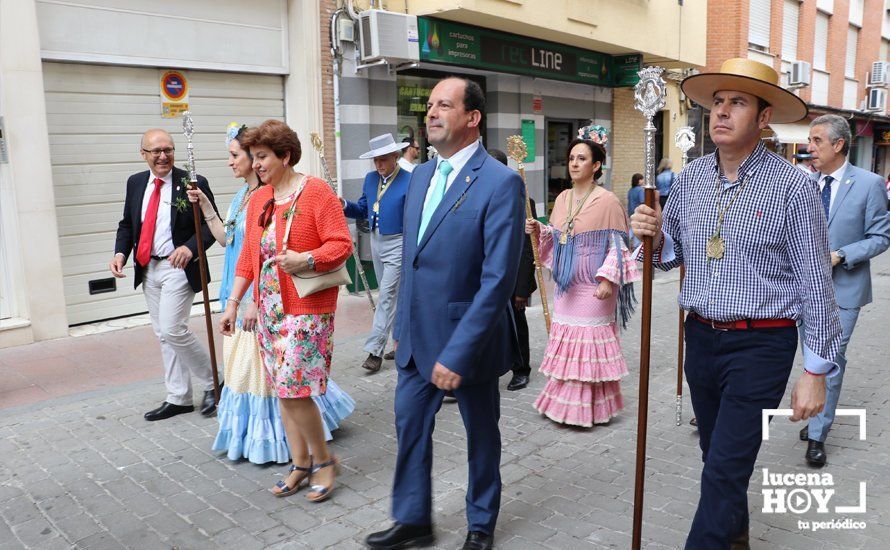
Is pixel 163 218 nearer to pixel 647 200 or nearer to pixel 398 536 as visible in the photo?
pixel 398 536

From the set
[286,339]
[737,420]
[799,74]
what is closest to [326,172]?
Result: [286,339]

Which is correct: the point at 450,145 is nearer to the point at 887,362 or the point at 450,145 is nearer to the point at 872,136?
the point at 887,362

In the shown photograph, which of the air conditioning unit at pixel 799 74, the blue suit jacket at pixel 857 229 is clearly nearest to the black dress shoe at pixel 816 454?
the blue suit jacket at pixel 857 229

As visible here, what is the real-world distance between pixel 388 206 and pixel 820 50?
908 inches

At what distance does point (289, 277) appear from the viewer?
3.87 meters

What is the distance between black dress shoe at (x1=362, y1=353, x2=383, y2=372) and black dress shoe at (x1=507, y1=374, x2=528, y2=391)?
48.0 inches

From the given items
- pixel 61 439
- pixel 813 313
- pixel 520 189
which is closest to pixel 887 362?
pixel 813 313

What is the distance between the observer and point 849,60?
87.2 feet

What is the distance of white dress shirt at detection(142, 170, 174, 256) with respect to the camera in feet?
17.0

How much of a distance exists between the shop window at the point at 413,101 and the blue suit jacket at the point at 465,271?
26.8 ft

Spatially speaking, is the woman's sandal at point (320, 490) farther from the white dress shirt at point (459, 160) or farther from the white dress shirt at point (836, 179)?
the white dress shirt at point (836, 179)

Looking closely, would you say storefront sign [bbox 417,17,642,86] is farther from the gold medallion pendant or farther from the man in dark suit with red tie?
the gold medallion pendant

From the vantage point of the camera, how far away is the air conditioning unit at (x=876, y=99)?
26938 mm

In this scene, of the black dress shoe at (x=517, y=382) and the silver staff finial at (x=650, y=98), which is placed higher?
the silver staff finial at (x=650, y=98)
